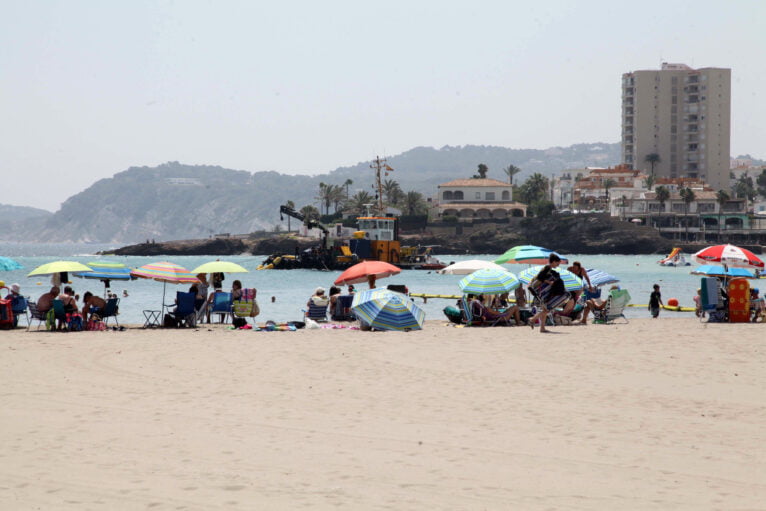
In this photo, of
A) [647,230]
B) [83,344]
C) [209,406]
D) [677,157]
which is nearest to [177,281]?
[83,344]

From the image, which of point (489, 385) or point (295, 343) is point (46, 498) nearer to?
point (489, 385)

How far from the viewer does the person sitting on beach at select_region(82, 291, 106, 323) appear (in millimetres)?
18031

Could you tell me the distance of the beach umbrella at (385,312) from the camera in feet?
55.3

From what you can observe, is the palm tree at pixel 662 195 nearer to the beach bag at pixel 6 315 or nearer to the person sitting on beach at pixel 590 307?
the person sitting on beach at pixel 590 307

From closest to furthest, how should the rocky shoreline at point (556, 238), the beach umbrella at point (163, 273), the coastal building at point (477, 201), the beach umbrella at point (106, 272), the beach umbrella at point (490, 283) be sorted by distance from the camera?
1. the beach umbrella at point (490, 283)
2. the beach umbrella at point (163, 273)
3. the beach umbrella at point (106, 272)
4. the rocky shoreline at point (556, 238)
5. the coastal building at point (477, 201)

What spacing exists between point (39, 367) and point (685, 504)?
9032mm

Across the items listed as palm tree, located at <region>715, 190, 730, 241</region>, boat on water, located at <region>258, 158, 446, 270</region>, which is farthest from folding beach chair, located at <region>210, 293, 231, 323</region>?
palm tree, located at <region>715, 190, 730, 241</region>

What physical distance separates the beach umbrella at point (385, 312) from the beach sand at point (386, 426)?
8.32 ft

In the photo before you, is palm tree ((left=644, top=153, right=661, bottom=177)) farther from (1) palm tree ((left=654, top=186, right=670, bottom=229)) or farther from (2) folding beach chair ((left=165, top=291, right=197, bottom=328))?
(2) folding beach chair ((left=165, top=291, right=197, bottom=328))

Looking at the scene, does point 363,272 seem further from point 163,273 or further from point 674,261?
point 674,261

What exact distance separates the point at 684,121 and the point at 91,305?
482 feet

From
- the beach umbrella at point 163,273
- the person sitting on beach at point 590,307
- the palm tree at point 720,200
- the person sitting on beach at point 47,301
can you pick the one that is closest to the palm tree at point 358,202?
the palm tree at point 720,200

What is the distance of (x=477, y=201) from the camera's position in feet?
445

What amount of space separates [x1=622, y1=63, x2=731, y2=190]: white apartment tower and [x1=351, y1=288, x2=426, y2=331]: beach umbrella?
144146 mm
